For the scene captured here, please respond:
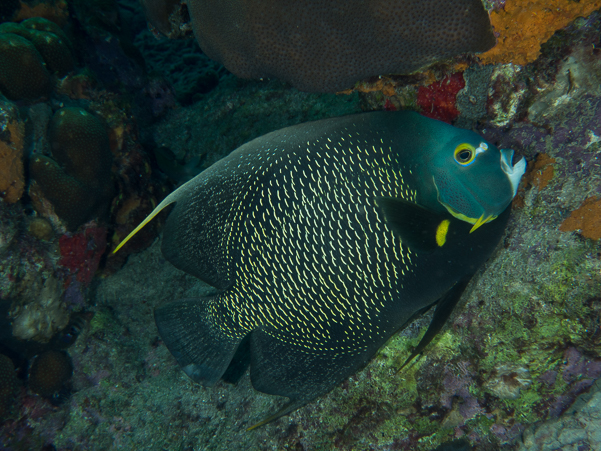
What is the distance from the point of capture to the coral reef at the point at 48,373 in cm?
333

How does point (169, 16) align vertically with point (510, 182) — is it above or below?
below

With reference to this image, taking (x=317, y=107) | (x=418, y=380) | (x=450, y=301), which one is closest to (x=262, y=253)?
(x=450, y=301)

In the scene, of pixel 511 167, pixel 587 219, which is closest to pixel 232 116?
pixel 511 167

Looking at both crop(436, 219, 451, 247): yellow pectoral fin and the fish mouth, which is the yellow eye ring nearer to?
the fish mouth

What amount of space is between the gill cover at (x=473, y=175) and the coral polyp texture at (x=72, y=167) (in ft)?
10.2

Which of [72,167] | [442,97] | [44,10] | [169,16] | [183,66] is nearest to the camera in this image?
[442,97]

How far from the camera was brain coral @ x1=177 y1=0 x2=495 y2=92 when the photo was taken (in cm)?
175

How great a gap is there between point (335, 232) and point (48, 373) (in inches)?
143

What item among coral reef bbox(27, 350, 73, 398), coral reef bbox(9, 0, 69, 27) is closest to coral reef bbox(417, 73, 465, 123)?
coral reef bbox(27, 350, 73, 398)

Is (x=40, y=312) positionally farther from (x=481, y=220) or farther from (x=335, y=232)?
(x=481, y=220)

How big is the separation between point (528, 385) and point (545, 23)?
7.39 ft

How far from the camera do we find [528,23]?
163 cm

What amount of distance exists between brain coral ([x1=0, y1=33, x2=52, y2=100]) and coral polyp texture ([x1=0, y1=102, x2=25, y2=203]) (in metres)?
0.54

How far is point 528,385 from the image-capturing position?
2221 millimetres
